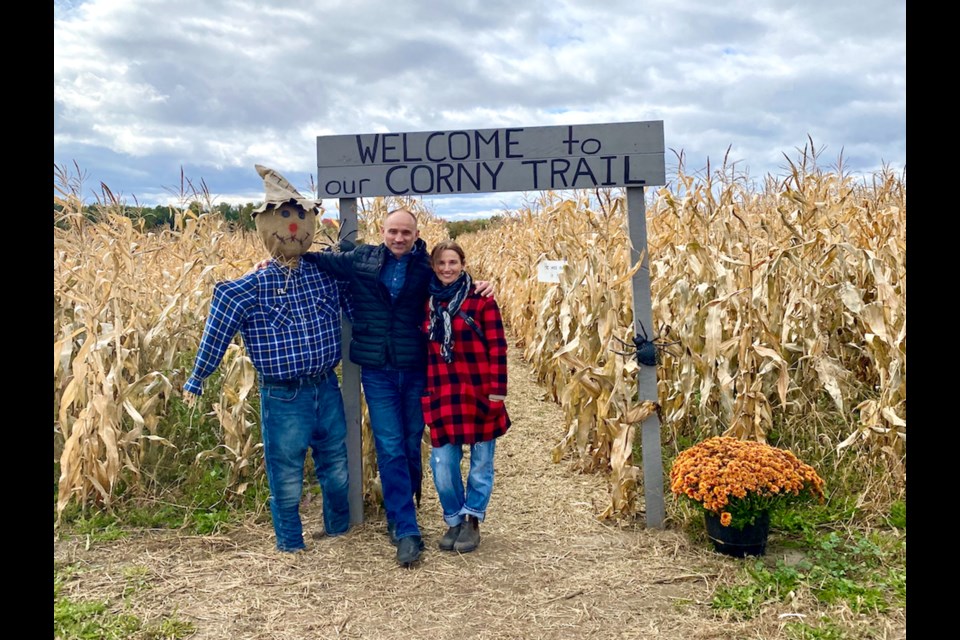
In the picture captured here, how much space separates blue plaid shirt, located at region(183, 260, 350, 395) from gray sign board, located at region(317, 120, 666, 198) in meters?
0.65

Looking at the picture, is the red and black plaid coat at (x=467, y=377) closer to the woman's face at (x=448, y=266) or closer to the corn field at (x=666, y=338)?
the woman's face at (x=448, y=266)

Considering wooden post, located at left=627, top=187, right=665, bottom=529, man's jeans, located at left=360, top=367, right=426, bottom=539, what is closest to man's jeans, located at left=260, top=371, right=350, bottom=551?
man's jeans, located at left=360, top=367, right=426, bottom=539

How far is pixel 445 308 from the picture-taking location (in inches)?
137

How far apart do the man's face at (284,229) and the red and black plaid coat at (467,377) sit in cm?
81

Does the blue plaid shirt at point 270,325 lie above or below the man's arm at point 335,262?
below

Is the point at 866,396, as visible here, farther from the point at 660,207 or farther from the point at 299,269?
the point at 299,269

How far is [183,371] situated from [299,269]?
74.3 inches

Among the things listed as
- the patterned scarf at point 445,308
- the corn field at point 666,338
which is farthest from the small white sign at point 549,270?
the patterned scarf at point 445,308

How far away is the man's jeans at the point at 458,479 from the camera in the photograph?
362cm

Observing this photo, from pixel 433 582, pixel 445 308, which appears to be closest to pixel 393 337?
pixel 445 308

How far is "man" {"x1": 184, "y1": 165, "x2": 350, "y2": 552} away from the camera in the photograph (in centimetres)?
343

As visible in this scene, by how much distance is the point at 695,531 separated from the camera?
3.82m
